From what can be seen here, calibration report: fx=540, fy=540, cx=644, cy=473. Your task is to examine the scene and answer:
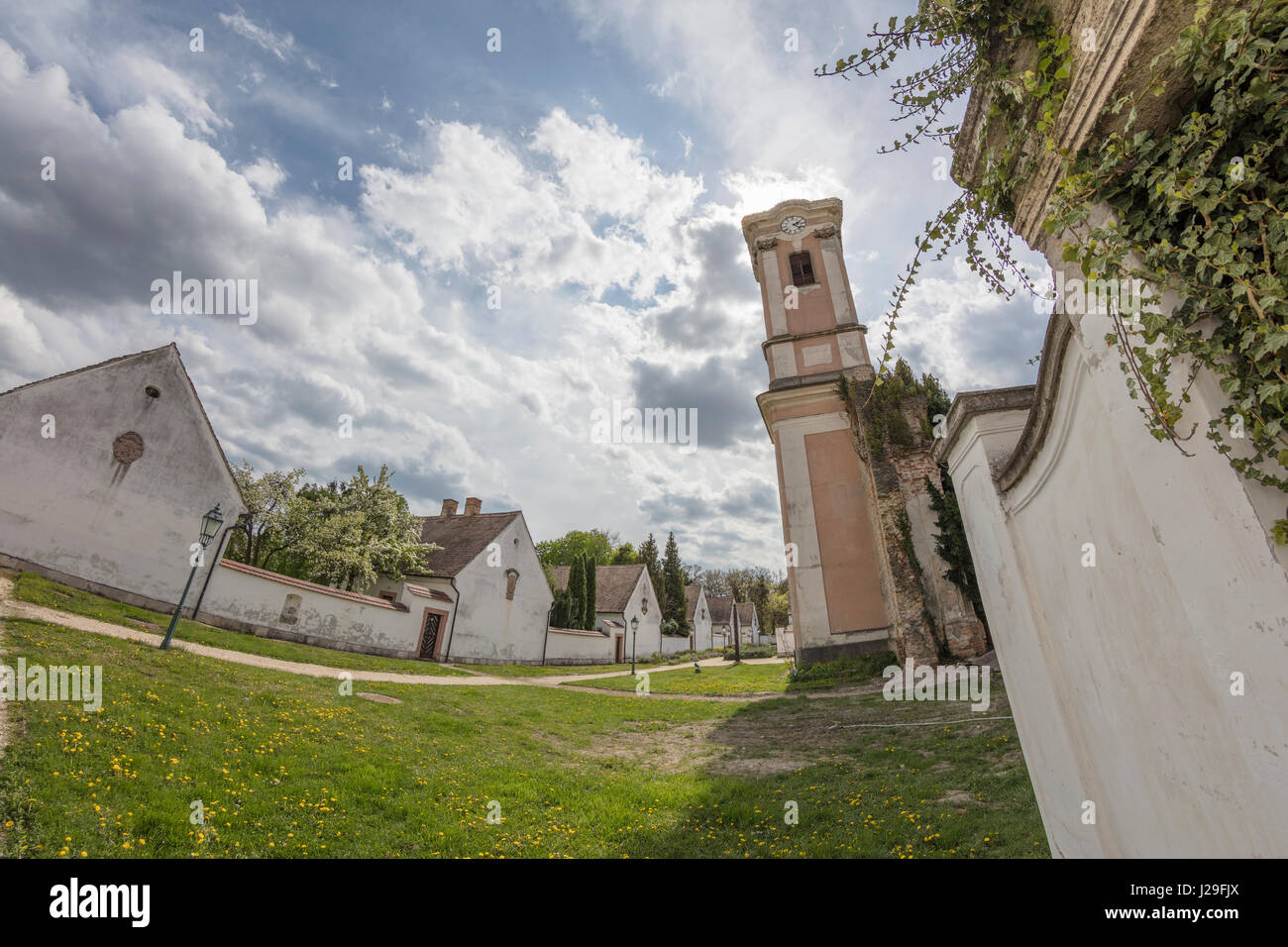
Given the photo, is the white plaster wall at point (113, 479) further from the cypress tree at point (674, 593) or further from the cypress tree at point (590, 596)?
the cypress tree at point (674, 593)

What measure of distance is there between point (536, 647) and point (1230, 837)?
28942 mm

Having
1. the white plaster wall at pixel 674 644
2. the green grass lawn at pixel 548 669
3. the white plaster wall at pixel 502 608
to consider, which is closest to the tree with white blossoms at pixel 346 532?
the white plaster wall at pixel 502 608

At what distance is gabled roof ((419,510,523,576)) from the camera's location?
26.4 metres

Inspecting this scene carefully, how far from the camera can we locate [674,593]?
183 ft

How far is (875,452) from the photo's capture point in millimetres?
15992

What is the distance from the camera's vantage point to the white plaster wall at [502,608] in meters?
24.8

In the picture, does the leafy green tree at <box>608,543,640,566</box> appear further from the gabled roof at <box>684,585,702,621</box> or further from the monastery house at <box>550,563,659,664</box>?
the monastery house at <box>550,563,659,664</box>

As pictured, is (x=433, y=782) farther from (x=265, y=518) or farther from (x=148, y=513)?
(x=265, y=518)

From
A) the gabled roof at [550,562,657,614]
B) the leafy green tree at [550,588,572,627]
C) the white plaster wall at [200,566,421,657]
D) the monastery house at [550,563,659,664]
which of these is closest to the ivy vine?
the white plaster wall at [200,566,421,657]

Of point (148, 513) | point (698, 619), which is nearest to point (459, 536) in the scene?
point (148, 513)

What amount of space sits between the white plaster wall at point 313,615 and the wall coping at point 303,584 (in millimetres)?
67

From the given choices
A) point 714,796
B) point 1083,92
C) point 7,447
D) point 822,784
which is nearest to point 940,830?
point 822,784
